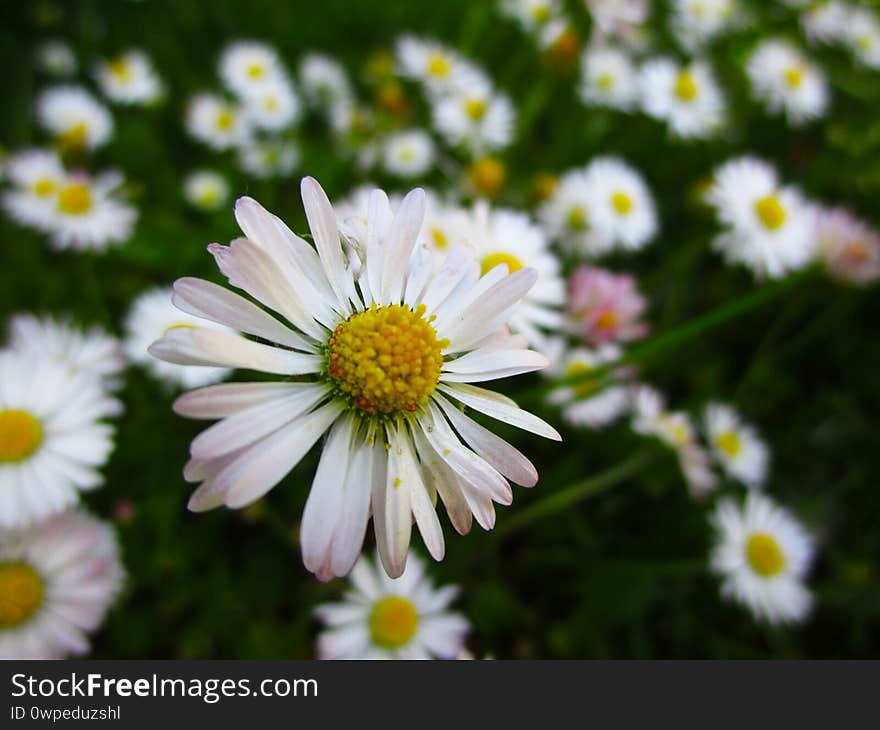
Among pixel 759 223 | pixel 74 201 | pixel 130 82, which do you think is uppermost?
pixel 130 82

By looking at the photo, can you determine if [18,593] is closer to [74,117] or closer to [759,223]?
[74,117]

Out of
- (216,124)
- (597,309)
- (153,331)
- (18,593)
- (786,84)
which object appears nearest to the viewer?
(18,593)

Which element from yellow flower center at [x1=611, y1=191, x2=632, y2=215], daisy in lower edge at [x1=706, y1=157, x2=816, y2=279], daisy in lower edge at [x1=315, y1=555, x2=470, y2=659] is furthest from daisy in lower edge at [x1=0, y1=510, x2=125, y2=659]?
daisy in lower edge at [x1=706, y1=157, x2=816, y2=279]

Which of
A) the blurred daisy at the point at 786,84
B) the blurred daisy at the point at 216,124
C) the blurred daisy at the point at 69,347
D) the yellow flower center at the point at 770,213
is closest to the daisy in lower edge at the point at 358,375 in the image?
the blurred daisy at the point at 69,347

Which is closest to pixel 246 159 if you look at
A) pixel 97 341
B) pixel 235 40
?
pixel 235 40

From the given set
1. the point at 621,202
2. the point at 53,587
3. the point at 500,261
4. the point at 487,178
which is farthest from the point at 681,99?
the point at 53,587

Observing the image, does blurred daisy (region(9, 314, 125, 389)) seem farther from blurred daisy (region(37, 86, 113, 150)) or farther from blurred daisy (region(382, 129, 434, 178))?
blurred daisy (region(382, 129, 434, 178))

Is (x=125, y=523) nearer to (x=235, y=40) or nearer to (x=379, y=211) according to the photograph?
(x=379, y=211)
